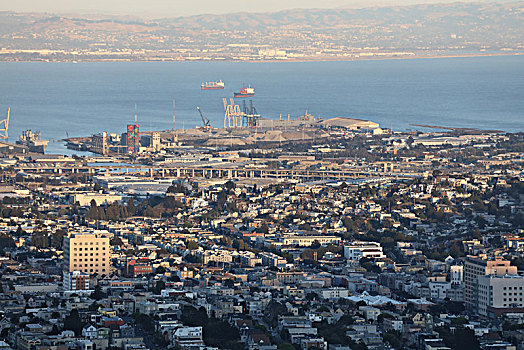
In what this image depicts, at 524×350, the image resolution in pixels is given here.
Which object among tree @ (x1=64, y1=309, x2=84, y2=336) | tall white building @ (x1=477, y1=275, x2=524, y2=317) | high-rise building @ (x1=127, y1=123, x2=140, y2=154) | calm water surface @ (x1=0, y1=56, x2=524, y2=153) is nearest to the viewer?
tree @ (x1=64, y1=309, x2=84, y2=336)

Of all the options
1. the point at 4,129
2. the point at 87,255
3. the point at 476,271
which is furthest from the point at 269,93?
the point at 476,271

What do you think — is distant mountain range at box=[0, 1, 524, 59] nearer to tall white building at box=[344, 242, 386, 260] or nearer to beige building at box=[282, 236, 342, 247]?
beige building at box=[282, 236, 342, 247]

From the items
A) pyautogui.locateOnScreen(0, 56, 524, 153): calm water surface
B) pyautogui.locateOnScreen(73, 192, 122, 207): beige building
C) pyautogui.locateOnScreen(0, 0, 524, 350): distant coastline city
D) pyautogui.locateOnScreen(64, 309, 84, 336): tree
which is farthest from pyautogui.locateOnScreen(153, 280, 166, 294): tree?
pyautogui.locateOnScreen(0, 56, 524, 153): calm water surface

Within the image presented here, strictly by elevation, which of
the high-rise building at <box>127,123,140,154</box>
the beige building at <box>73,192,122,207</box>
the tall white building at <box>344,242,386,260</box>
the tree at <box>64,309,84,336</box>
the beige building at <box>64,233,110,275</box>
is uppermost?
the tree at <box>64,309,84,336</box>

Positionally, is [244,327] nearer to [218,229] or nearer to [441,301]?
[441,301]

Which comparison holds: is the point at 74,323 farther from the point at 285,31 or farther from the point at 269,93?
the point at 285,31

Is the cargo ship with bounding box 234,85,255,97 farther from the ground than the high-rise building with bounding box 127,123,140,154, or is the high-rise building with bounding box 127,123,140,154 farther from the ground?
the high-rise building with bounding box 127,123,140,154
